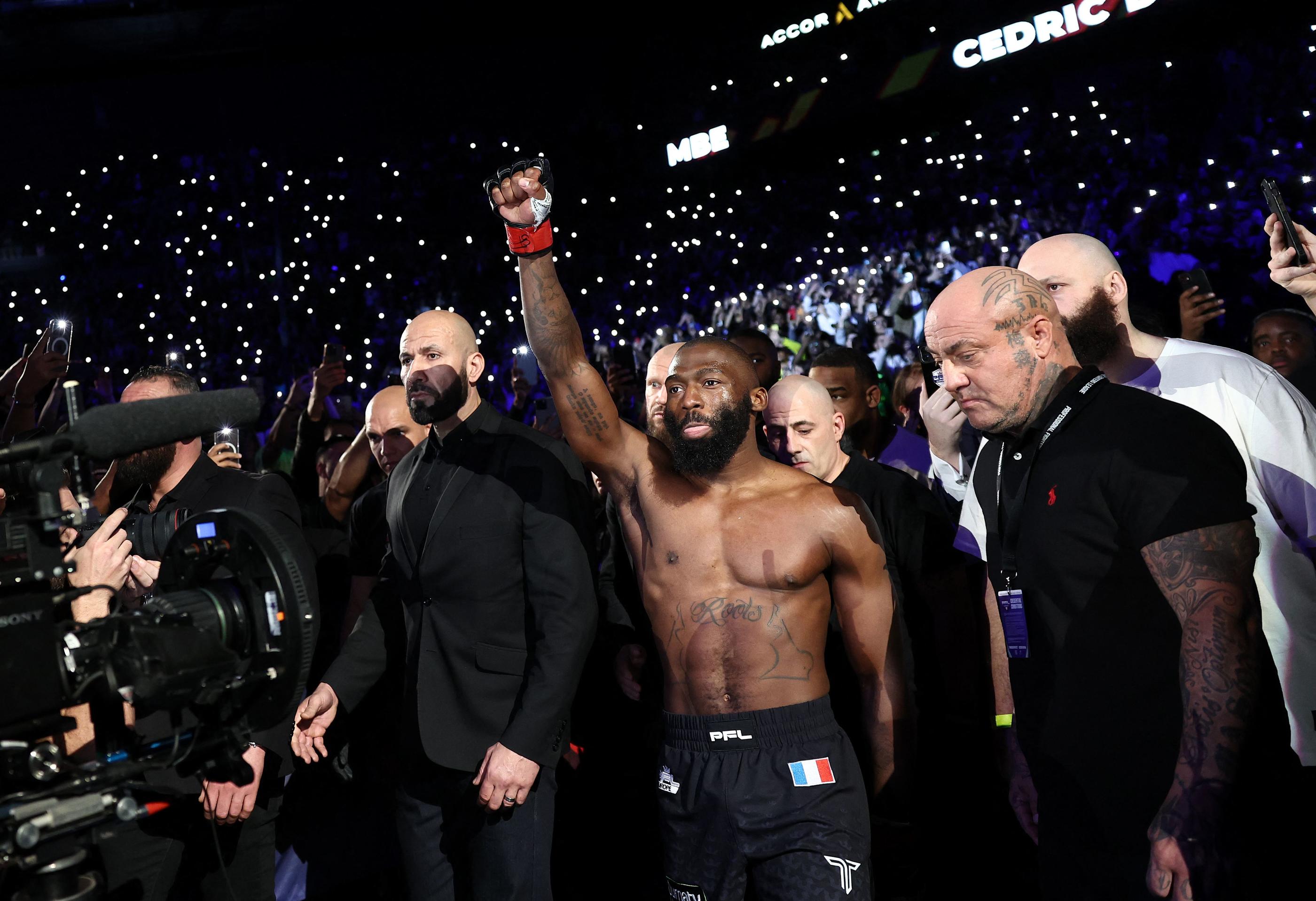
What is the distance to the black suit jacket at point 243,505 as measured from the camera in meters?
2.76

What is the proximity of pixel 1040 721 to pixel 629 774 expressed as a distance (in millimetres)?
2511

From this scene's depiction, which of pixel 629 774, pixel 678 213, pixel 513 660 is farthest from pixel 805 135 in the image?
pixel 513 660

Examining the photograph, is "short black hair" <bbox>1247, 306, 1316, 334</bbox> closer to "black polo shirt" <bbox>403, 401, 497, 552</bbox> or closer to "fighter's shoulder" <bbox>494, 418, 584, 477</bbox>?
"fighter's shoulder" <bbox>494, 418, 584, 477</bbox>

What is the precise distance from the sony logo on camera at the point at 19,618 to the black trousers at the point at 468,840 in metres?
1.53

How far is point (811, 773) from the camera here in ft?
7.79

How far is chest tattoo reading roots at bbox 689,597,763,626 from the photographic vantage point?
8.20ft

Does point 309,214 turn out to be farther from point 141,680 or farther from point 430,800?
point 141,680

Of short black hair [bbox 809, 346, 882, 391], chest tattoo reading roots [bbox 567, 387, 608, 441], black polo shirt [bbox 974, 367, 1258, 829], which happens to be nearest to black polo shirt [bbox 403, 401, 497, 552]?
chest tattoo reading roots [bbox 567, 387, 608, 441]

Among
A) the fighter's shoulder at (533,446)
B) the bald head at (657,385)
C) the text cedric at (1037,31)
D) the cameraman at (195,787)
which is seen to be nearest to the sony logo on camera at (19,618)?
the cameraman at (195,787)

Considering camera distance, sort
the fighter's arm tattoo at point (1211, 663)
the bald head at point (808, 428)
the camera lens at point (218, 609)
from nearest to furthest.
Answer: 1. the camera lens at point (218, 609)
2. the fighter's arm tattoo at point (1211, 663)
3. the bald head at point (808, 428)

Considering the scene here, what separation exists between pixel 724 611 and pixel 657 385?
134cm

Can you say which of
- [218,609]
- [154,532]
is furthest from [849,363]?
[218,609]

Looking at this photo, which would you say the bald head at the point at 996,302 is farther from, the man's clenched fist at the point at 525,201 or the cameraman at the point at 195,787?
the cameraman at the point at 195,787

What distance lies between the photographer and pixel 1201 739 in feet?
5.80
